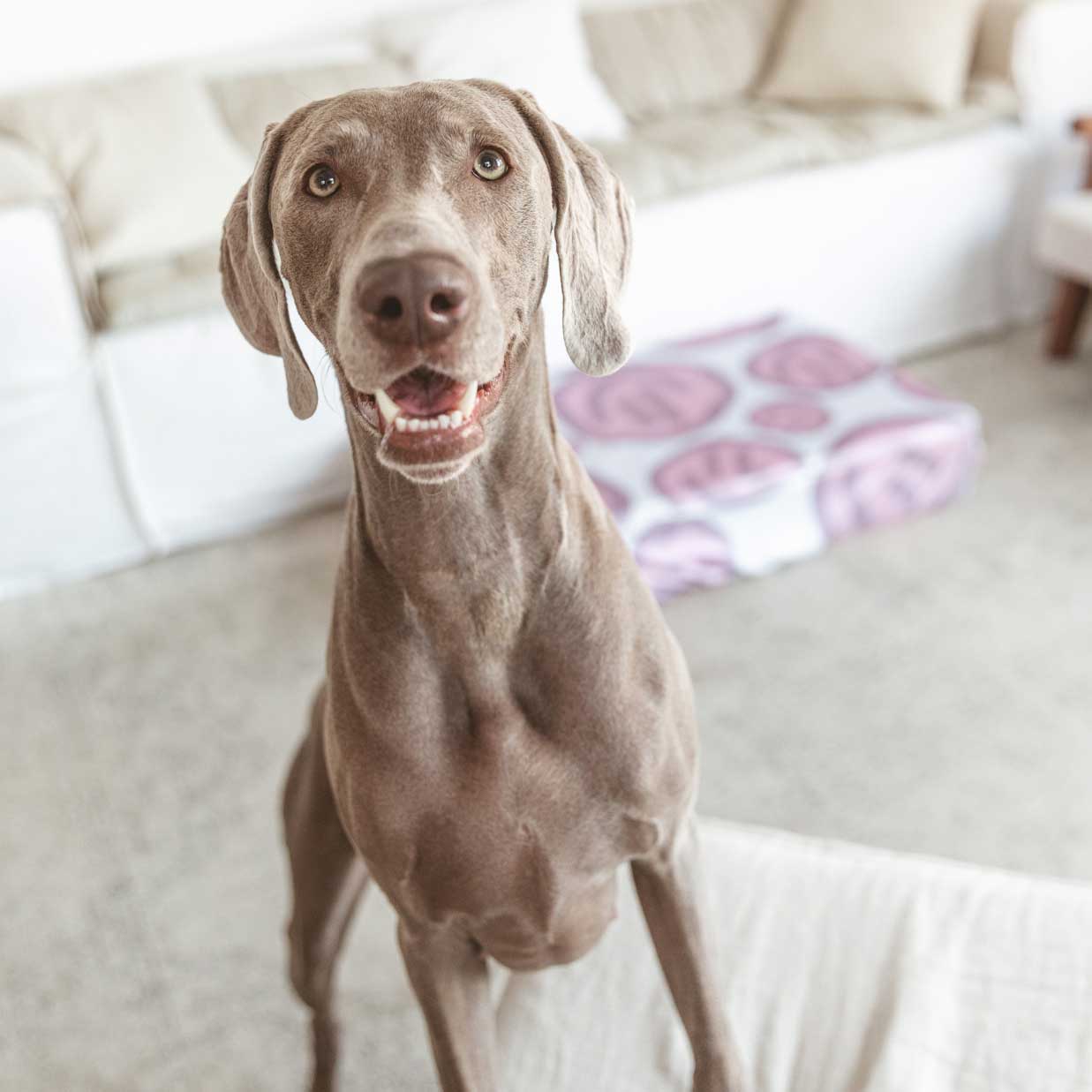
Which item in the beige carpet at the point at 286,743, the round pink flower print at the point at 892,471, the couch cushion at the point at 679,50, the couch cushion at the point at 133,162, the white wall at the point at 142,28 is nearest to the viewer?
the beige carpet at the point at 286,743

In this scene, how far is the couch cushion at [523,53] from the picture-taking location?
10.8 ft

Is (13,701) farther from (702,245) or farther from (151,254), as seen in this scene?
(702,245)

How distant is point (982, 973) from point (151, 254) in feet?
7.74

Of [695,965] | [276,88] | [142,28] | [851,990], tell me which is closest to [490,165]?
[695,965]

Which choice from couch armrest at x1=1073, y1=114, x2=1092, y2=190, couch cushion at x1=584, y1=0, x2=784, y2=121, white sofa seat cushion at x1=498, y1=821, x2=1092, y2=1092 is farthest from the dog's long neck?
couch cushion at x1=584, y1=0, x2=784, y2=121

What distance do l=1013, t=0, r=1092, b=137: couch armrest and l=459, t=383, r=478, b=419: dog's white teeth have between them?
10.2ft

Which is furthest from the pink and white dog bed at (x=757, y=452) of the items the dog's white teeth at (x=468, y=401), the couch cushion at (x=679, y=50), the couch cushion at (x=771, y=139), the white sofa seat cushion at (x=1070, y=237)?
the dog's white teeth at (x=468, y=401)

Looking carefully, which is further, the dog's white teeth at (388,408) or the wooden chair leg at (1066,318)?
the wooden chair leg at (1066,318)

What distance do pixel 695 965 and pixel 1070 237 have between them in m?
2.55

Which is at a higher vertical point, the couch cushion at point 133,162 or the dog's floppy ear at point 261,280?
the dog's floppy ear at point 261,280

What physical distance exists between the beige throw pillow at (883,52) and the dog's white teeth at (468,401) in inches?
117

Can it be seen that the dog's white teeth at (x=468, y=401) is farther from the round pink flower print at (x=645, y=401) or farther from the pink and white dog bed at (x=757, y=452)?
the round pink flower print at (x=645, y=401)

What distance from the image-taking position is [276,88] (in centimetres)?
326

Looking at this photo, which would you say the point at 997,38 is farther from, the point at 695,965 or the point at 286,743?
the point at 695,965
